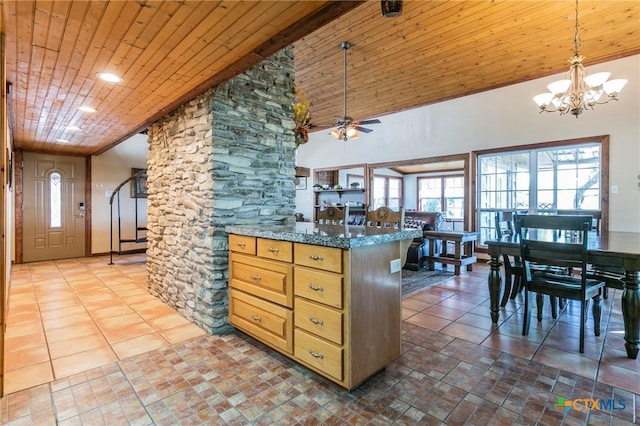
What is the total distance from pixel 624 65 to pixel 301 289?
5877 mm

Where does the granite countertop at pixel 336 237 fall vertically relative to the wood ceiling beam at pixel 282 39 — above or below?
below

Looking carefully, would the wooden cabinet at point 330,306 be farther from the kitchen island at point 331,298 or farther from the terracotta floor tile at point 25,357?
the terracotta floor tile at point 25,357

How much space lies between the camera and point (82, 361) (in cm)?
235

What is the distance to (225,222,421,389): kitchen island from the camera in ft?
6.03

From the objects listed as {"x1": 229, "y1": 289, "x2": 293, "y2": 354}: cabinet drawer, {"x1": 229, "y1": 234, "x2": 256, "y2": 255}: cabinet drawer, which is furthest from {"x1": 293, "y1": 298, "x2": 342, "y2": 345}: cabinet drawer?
{"x1": 229, "y1": 234, "x2": 256, "y2": 255}: cabinet drawer

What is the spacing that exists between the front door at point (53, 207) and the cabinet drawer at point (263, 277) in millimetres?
6006

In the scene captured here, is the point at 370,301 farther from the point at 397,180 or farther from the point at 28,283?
the point at 397,180

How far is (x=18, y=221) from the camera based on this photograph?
6.13m

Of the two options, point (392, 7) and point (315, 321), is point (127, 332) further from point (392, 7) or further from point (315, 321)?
point (392, 7)

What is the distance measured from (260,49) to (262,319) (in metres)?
1.95

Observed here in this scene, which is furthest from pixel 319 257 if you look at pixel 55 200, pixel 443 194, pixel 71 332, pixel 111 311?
pixel 443 194

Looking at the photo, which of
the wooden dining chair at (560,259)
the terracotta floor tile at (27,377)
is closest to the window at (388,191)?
the wooden dining chair at (560,259)

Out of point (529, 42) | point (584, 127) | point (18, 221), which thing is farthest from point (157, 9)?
point (18, 221)

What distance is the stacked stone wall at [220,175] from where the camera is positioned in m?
2.84
